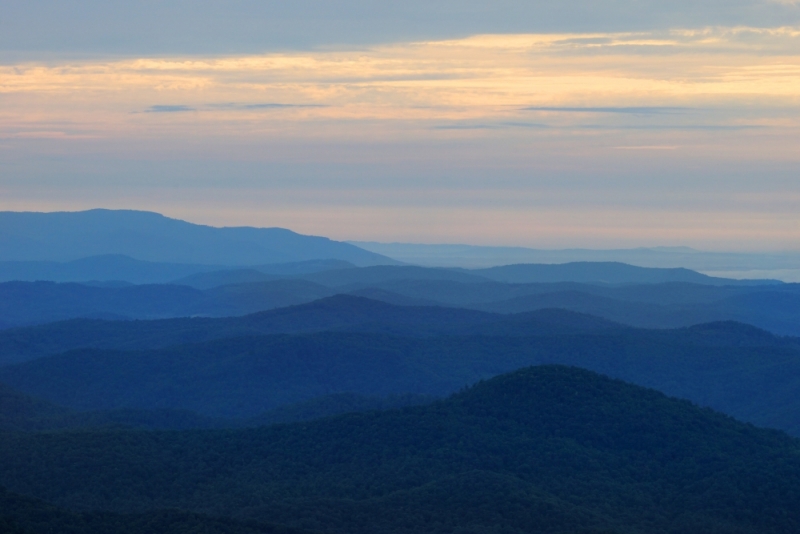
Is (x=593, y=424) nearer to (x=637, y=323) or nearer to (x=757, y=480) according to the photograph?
(x=757, y=480)

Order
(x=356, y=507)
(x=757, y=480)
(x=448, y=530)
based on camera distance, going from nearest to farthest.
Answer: (x=448, y=530) < (x=356, y=507) < (x=757, y=480)

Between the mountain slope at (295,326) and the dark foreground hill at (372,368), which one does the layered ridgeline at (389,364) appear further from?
the mountain slope at (295,326)

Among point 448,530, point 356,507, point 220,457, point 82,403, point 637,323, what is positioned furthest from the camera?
point 637,323

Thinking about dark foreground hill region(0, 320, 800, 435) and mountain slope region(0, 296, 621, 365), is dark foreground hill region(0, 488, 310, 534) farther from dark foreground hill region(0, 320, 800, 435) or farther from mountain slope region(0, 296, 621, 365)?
mountain slope region(0, 296, 621, 365)

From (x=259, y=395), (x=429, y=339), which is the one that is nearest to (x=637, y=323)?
(x=429, y=339)

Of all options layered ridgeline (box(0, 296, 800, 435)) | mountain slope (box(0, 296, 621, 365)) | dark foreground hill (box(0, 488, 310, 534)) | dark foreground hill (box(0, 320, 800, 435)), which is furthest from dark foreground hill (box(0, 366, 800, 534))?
mountain slope (box(0, 296, 621, 365))

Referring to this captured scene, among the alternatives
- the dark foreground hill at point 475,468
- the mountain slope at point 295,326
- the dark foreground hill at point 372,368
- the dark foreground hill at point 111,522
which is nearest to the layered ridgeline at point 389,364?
the dark foreground hill at point 372,368

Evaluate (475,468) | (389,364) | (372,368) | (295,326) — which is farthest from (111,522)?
(295,326)
